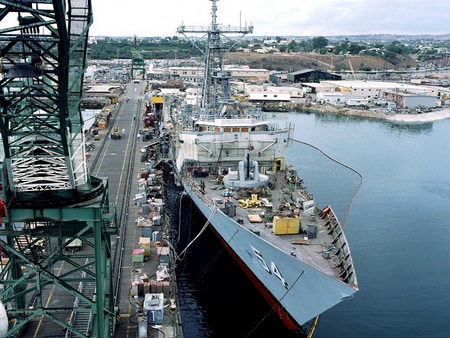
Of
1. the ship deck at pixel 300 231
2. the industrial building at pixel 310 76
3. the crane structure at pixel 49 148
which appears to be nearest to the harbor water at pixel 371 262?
the ship deck at pixel 300 231

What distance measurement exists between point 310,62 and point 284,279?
502ft

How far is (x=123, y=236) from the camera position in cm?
2647

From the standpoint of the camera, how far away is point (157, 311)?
1845cm

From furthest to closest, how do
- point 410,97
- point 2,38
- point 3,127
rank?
1. point 410,97
2. point 3,127
3. point 2,38

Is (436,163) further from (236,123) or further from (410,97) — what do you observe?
(410,97)

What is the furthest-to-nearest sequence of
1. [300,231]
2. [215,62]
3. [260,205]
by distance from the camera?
[215,62] < [260,205] < [300,231]

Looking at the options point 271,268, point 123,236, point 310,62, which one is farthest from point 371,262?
point 310,62

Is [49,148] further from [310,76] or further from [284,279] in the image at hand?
[310,76]

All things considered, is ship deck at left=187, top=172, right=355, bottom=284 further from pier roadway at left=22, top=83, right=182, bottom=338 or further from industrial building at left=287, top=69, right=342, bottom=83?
industrial building at left=287, top=69, right=342, bottom=83

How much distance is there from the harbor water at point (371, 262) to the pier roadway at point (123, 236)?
321cm

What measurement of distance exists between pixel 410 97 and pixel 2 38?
94410 mm

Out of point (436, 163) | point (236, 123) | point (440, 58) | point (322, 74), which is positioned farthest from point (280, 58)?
point (236, 123)

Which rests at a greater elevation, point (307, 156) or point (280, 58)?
point (280, 58)

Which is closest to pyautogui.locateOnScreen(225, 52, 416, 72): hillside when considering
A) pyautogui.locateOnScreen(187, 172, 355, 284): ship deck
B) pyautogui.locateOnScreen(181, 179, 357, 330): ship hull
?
pyautogui.locateOnScreen(187, 172, 355, 284): ship deck
